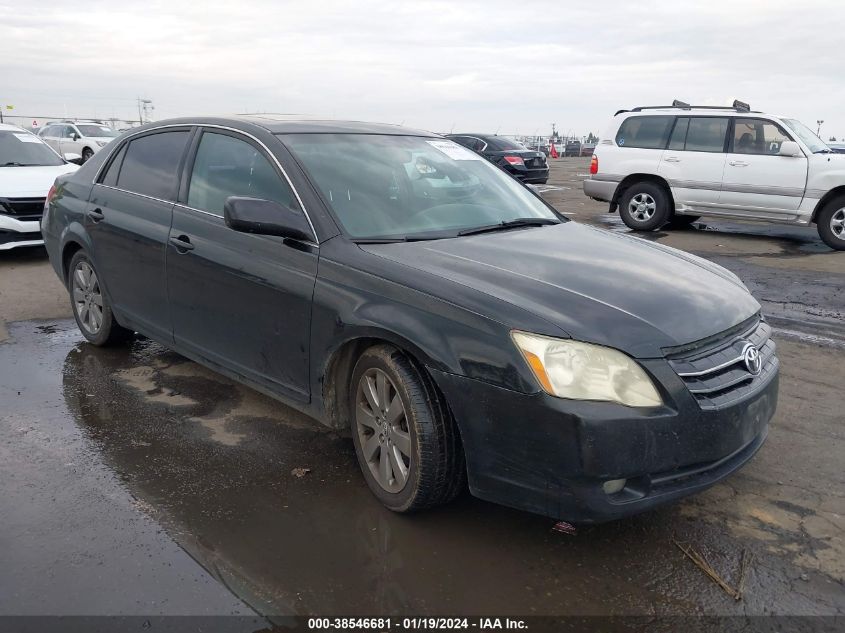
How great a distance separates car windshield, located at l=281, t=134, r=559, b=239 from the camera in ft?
11.7

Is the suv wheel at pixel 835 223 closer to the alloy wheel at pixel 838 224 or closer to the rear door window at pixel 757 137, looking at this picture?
the alloy wheel at pixel 838 224

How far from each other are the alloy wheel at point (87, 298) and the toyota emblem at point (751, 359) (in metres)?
4.09

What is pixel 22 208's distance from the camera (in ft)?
Answer: 27.5

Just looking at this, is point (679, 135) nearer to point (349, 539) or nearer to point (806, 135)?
point (806, 135)

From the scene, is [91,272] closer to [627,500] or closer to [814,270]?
[627,500]

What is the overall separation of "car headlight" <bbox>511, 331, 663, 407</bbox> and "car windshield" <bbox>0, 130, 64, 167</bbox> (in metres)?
9.11

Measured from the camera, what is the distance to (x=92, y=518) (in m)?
Answer: 3.14

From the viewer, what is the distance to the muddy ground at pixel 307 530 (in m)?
2.63

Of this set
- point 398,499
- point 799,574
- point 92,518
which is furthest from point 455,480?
point 92,518

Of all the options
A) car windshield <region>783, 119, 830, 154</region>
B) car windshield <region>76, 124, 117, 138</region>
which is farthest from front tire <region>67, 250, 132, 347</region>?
car windshield <region>76, 124, 117, 138</region>

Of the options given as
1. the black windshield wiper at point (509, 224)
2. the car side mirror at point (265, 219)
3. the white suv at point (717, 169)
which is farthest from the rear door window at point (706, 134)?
the car side mirror at point (265, 219)

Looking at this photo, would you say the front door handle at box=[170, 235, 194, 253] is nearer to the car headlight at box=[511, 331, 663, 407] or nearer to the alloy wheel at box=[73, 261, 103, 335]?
the alloy wheel at box=[73, 261, 103, 335]

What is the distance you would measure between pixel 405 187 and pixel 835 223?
8563 mm

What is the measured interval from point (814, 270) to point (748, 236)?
10.1ft
